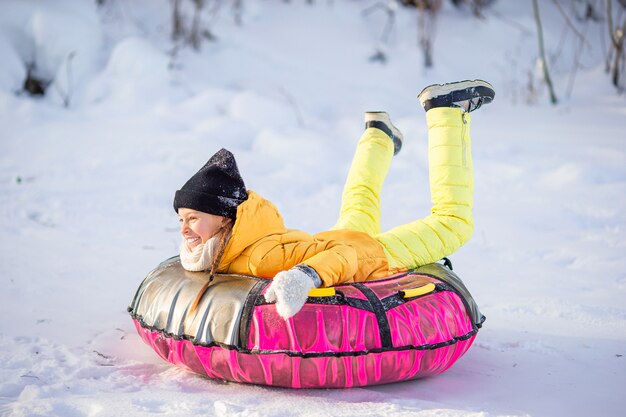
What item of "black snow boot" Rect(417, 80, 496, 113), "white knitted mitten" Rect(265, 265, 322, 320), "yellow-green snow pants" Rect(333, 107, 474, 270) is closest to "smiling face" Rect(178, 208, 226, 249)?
"white knitted mitten" Rect(265, 265, 322, 320)

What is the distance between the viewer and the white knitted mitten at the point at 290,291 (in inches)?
92.0

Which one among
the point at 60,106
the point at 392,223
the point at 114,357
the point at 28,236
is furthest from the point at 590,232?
the point at 60,106

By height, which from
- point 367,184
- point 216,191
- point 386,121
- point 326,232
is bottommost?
point 326,232

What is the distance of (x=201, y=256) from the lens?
2746 mm

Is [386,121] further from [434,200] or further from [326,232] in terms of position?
[326,232]

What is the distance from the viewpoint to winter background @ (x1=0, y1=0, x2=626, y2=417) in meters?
2.64

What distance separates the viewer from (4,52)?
285 inches

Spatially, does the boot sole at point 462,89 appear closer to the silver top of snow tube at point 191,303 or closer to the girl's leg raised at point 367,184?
the girl's leg raised at point 367,184

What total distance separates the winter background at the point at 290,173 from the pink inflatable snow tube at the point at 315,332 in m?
0.10

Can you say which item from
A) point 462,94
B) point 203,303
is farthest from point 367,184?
point 203,303

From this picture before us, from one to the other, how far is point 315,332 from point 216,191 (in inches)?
28.1

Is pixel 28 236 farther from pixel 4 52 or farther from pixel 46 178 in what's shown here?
pixel 4 52

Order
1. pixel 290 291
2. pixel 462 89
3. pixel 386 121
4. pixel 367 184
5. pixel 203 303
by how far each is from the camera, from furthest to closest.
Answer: pixel 386 121
pixel 367 184
pixel 462 89
pixel 203 303
pixel 290 291

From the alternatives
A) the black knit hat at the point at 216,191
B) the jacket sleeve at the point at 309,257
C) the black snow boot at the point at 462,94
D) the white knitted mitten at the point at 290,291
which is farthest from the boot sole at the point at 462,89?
the white knitted mitten at the point at 290,291
